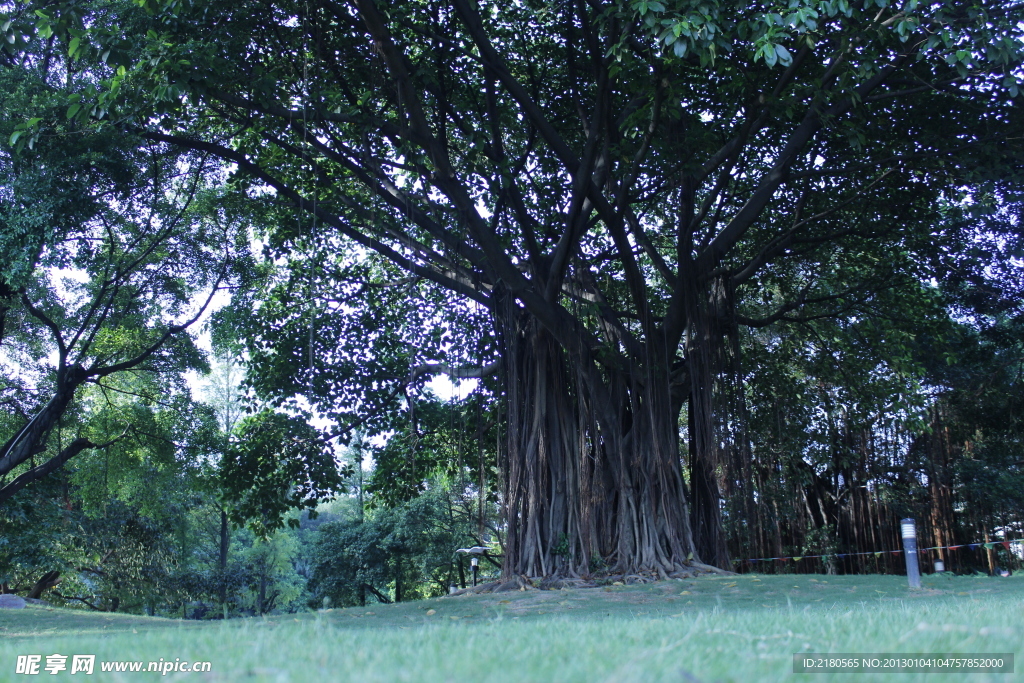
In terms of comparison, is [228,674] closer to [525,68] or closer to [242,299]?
[525,68]

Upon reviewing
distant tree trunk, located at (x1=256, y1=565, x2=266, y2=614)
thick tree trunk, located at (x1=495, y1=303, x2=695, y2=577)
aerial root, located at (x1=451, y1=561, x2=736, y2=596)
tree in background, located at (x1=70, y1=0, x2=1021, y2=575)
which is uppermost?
tree in background, located at (x1=70, y1=0, x2=1021, y2=575)

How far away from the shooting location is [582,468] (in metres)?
8.05

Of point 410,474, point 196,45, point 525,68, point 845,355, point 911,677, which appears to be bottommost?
point 911,677

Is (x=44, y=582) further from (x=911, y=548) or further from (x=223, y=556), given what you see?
(x=911, y=548)

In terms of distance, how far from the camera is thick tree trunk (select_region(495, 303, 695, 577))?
782cm

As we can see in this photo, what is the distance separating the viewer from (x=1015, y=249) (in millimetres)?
8516

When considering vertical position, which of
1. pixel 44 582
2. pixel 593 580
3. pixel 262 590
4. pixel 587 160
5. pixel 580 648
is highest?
pixel 587 160

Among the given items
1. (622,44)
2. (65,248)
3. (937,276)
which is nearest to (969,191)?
(937,276)

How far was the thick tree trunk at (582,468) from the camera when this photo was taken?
782 centimetres

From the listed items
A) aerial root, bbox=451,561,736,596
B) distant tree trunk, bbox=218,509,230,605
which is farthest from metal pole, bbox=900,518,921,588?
distant tree trunk, bbox=218,509,230,605

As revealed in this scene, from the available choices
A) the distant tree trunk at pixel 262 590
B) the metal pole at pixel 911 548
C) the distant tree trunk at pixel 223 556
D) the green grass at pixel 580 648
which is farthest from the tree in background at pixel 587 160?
the distant tree trunk at pixel 262 590

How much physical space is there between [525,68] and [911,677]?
26.6ft

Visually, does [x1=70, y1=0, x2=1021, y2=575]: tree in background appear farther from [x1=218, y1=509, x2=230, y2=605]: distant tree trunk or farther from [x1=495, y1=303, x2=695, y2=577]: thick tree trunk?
[x1=218, y1=509, x2=230, y2=605]: distant tree trunk

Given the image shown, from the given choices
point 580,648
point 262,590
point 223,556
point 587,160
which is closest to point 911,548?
point 587,160
